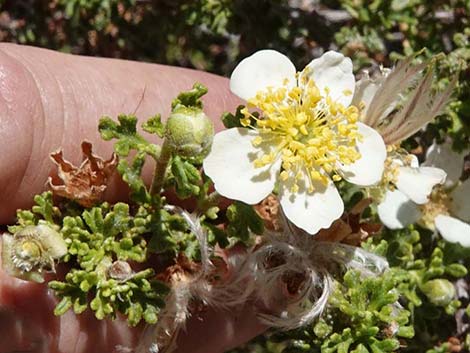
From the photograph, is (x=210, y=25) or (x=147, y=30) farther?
(x=147, y=30)

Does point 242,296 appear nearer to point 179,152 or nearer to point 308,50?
point 179,152

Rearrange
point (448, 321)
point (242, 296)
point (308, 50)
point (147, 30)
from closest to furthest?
point (242, 296)
point (448, 321)
point (308, 50)
point (147, 30)

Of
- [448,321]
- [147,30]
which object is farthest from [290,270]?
[147,30]

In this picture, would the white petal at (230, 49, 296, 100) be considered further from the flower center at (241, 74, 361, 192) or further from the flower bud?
the flower bud

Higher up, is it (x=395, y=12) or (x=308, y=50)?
(x=395, y=12)

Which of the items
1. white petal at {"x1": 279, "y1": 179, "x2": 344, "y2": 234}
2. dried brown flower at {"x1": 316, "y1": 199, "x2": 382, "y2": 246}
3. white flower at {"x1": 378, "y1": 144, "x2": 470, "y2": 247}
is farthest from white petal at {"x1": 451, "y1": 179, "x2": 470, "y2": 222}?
white petal at {"x1": 279, "y1": 179, "x2": 344, "y2": 234}
